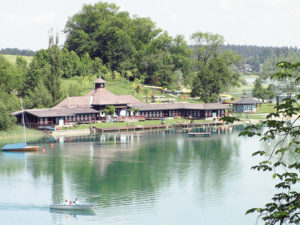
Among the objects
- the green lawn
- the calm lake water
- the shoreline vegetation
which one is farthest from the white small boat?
the green lawn

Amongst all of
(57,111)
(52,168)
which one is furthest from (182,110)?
(52,168)

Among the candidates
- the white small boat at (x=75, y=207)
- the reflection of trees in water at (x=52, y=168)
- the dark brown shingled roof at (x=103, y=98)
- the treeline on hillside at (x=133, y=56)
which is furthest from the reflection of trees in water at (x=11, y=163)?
the treeline on hillside at (x=133, y=56)

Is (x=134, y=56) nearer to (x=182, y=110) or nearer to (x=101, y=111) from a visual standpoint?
(x=182, y=110)

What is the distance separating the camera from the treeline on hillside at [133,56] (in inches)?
4892

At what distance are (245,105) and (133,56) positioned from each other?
3866 cm

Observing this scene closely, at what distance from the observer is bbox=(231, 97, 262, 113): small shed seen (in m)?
117

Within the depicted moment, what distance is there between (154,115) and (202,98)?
2086 cm

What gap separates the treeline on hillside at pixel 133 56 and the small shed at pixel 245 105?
5819 mm

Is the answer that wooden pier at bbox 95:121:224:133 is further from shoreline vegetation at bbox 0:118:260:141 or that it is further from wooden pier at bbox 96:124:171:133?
shoreline vegetation at bbox 0:118:260:141

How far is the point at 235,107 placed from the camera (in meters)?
119

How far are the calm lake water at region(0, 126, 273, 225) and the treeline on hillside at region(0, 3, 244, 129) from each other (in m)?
44.9

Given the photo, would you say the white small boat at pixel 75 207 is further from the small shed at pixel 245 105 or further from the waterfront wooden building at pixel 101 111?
the small shed at pixel 245 105

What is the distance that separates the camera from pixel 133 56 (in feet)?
467

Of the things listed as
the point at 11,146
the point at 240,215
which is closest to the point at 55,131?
the point at 11,146
